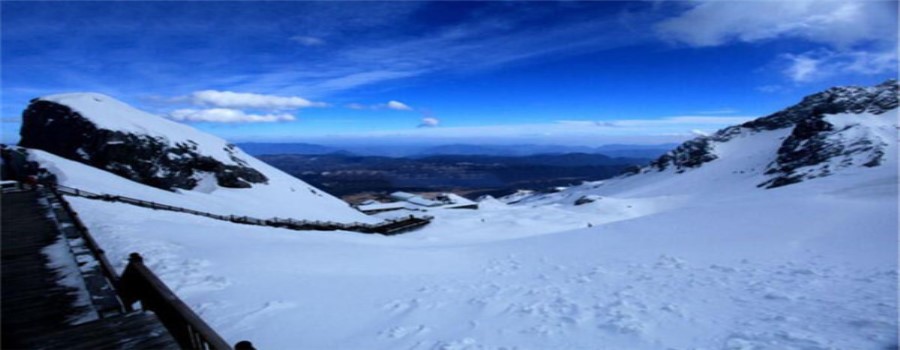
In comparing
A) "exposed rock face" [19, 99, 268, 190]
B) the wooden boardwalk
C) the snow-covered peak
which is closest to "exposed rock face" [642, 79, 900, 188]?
"exposed rock face" [19, 99, 268, 190]

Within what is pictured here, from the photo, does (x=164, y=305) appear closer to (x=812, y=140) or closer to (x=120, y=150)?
(x=120, y=150)

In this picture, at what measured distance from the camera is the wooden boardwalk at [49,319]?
4793 millimetres

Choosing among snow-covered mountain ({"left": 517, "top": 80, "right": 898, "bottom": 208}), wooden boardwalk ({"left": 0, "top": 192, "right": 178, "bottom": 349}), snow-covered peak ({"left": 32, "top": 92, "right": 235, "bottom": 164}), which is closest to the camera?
wooden boardwalk ({"left": 0, "top": 192, "right": 178, "bottom": 349})

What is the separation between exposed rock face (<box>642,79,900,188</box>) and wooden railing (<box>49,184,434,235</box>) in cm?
6967

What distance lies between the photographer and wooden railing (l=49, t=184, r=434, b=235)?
21375 mm

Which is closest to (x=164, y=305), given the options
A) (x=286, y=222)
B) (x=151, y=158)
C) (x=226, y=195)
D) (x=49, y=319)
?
(x=49, y=319)

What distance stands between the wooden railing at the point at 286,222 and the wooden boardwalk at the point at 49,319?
12.7 meters

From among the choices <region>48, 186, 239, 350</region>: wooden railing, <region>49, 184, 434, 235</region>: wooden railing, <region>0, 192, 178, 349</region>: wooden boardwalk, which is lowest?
<region>49, 184, 434, 235</region>: wooden railing

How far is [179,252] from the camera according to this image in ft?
41.2

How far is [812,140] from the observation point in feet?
321

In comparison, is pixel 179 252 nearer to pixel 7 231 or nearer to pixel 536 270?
pixel 7 231

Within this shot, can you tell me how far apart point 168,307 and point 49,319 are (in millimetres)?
2282

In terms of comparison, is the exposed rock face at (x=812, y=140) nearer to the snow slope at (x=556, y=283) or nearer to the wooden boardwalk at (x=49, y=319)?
the snow slope at (x=556, y=283)

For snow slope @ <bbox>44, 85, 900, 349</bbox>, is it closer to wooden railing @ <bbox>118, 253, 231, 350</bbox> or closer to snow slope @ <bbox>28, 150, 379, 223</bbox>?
wooden railing @ <bbox>118, 253, 231, 350</bbox>
